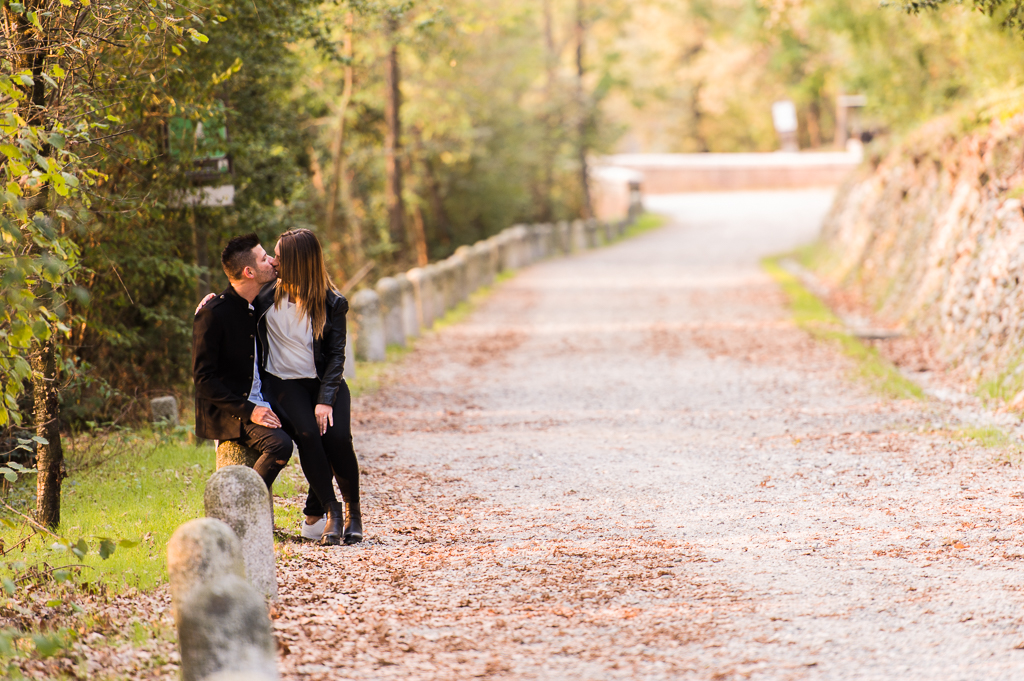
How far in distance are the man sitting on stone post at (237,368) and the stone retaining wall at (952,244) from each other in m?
6.67

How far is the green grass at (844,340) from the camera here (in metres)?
9.86

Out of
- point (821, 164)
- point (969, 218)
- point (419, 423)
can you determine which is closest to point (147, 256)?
point (419, 423)

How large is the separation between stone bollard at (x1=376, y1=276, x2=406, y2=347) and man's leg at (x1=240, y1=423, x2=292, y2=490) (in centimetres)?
766

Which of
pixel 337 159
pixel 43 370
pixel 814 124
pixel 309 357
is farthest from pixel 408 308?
pixel 814 124

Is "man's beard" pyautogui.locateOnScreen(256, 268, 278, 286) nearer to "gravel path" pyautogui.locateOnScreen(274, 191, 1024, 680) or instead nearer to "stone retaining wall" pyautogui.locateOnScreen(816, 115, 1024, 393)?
"gravel path" pyautogui.locateOnScreen(274, 191, 1024, 680)

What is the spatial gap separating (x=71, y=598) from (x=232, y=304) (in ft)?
5.43

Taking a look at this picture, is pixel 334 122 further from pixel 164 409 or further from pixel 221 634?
pixel 221 634

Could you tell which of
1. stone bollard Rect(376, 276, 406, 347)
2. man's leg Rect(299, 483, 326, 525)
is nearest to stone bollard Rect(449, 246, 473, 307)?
stone bollard Rect(376, 276, 406, 347)

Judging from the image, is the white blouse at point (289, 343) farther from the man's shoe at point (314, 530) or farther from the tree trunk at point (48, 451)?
the tree trunk at point (48, 451)

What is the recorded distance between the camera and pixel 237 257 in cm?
548

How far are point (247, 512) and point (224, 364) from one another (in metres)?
1.07

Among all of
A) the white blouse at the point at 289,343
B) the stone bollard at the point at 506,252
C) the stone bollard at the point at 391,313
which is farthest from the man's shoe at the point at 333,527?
the stone bollard at the point at 506,252

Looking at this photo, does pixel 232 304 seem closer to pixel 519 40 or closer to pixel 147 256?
pixel 147 256

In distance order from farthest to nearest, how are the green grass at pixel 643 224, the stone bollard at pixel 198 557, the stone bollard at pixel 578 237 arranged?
the green grass at pixel 643 224 → the stone bollard at pixel 578 237 → the stone bollard at pixel 198 557
